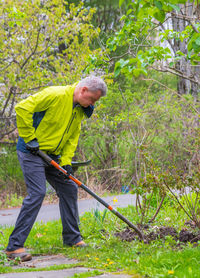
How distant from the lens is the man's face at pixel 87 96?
4301mm

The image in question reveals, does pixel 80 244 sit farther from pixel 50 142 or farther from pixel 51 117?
pixel 51 117

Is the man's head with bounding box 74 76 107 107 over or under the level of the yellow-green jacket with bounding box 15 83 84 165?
over

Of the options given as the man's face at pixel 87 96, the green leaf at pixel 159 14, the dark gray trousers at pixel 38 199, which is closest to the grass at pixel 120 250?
the dark gray trousers at pixel 38 199

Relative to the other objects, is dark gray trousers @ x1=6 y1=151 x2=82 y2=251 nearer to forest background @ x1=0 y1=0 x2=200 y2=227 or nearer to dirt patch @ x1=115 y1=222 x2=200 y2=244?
dirt patch @ x1=115 y1=222 x2=200 y2=244

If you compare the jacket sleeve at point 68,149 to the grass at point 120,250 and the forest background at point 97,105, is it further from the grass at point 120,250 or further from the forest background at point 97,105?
the forest background at point 97,105

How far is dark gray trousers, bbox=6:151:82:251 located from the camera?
4023mm

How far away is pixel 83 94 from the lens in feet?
14.2

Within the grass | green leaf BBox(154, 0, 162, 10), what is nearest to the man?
the grass

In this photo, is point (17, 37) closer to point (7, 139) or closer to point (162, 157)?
point (7, 139)

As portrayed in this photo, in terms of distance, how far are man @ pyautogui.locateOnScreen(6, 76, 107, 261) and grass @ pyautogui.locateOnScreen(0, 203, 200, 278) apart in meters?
0.32

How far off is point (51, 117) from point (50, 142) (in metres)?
0.30

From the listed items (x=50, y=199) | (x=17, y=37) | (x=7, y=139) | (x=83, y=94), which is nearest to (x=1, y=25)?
(x=17, y=37)

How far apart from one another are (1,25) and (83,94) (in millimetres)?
5176

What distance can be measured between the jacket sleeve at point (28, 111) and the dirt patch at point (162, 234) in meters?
1.65
